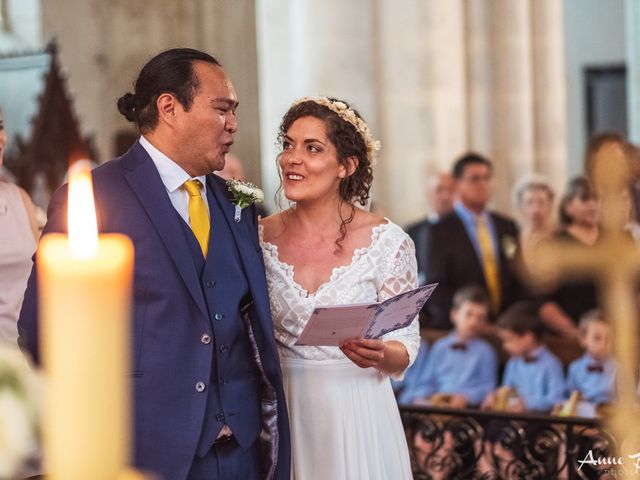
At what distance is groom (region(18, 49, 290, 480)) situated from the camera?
320cm

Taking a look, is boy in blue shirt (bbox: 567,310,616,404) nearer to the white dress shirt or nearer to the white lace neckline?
the white lace neckline

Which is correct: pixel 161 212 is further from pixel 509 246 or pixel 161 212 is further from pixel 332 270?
pixel 509 246

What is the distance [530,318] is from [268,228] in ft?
10.00

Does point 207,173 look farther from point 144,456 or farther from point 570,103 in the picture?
point 570,103

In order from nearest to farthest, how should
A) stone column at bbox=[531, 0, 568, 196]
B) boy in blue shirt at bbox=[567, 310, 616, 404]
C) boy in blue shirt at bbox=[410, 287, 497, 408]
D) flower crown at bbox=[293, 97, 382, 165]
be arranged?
flower crown at bbox=[293, 97, 382, 165] → boy in blue shirt at bbox=[567, 310, 616, 404] → boy in blue shirt at bbox=[410, 287, 497, 408] → stone column at bbox=[531, 0, 568, 196]

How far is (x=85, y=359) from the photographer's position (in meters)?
0.77

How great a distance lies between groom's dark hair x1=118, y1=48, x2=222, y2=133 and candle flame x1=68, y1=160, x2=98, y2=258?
2480 millimetres

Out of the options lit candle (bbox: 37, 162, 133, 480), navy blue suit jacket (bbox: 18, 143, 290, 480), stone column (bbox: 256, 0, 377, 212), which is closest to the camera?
lit candle (bbox: 37, 162, 133, 480)

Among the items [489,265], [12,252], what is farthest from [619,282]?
[489,265]

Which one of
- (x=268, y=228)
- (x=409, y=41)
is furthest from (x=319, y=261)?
(x=409, y=41)

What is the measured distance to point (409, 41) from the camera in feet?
29.5

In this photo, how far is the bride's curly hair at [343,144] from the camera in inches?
160

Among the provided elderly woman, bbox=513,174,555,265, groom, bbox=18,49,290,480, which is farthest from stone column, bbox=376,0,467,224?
groom, bbox=18,49,290,480

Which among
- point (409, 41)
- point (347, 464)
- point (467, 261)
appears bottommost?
point (347, 464)
